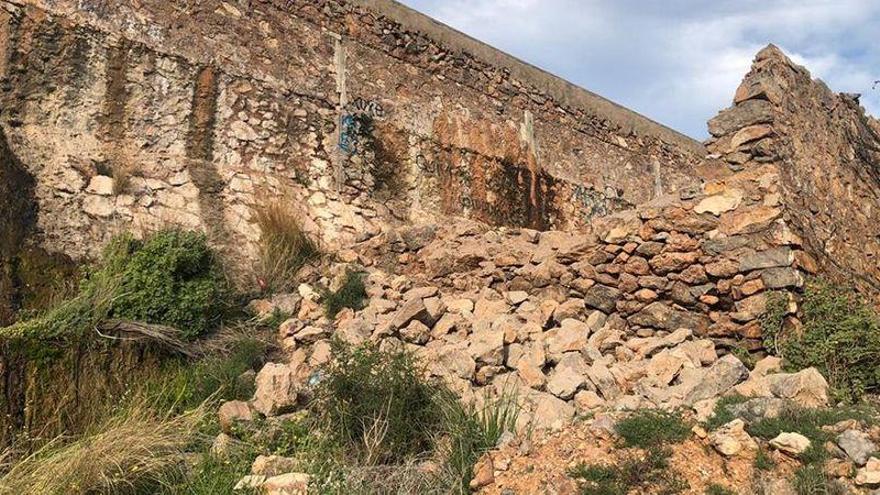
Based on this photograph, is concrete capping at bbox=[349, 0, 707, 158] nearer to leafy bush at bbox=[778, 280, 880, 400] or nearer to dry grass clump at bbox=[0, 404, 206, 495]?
leafy bush at bbox=[778, 280, 880, 400]

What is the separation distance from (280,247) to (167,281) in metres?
1.38

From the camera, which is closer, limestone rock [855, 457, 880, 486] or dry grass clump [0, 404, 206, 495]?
limestone rock [855, 457, 880, 486]

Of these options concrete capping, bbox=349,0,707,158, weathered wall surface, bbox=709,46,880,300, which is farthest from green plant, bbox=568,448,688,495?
concrete capping, bbox=349,0,707,158

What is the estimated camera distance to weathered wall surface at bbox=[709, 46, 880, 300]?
6230 millimetres

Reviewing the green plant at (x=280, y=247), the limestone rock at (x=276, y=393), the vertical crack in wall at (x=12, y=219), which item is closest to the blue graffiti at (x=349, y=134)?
the green plant at (x=280, y=247)

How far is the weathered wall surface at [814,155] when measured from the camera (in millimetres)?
6230

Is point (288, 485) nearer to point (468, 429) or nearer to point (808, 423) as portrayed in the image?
point (468, 429)

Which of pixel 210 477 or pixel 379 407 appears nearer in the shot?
pixel 210 477

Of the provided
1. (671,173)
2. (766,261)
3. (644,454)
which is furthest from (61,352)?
(671,173)

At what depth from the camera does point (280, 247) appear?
7.64 metres

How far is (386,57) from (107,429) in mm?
5820

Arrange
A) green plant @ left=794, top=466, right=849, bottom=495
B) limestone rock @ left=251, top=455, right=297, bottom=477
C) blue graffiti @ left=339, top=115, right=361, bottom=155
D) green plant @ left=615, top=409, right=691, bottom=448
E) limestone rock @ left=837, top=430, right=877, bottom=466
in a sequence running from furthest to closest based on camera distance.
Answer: blue graffiti @ left=339, top=115, right=361, bottom=155 → limestone rock @ left=251, top=455, right=297, bottom=477 → green plant @ left=615, top=409, right=691, bottom=448 → limestone rock @ left=837, top=430, right=877, bottom=466 → green plant @ left=794, top=466, right=849, bottom=495

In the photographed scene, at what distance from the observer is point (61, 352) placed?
18.0ft

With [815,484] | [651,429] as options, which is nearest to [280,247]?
[651,429]
